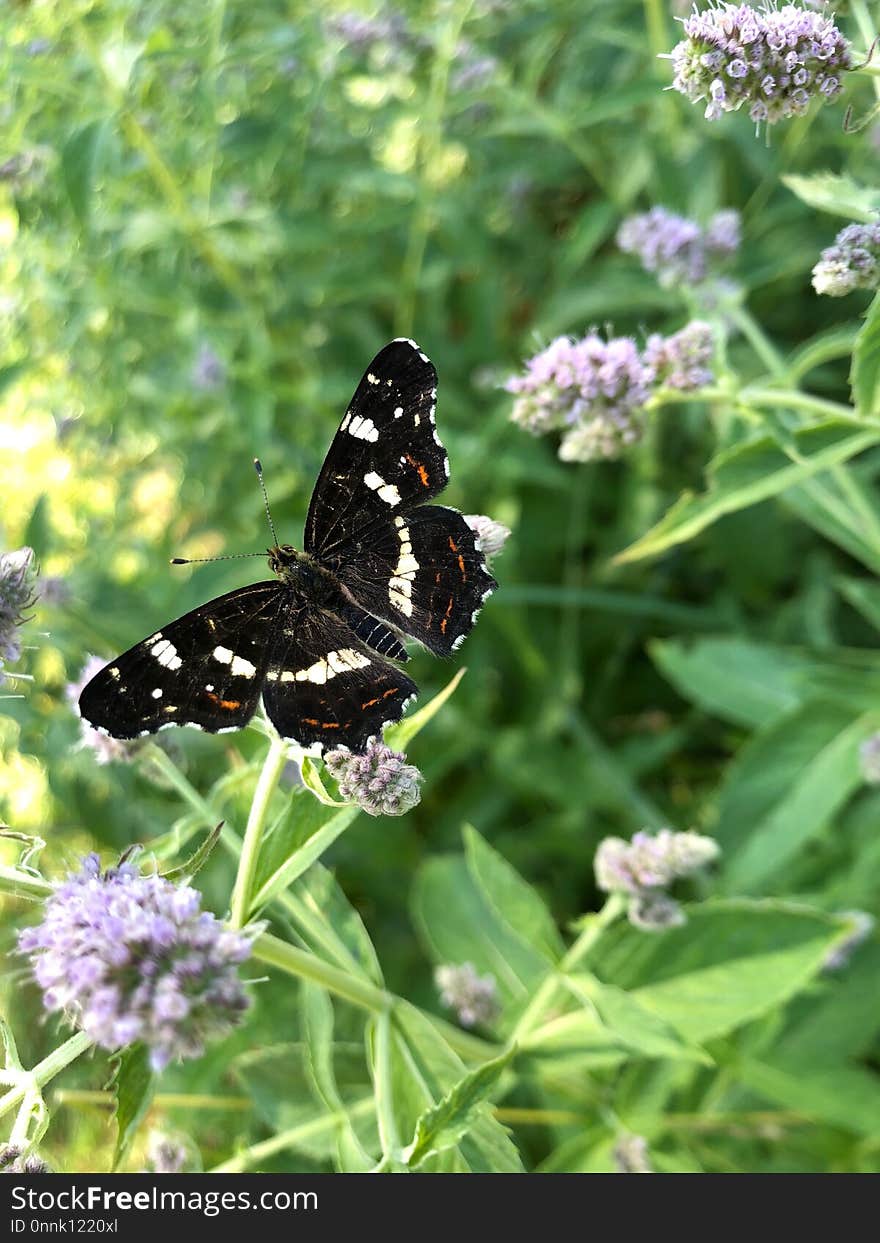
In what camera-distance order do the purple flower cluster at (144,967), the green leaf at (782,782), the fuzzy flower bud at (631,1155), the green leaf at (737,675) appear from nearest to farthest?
the purple flower cluster at (144,967)
the fuzzy flower bud at (631,1155)
the green leaf at (782,782)
the green leaf at (737,675)

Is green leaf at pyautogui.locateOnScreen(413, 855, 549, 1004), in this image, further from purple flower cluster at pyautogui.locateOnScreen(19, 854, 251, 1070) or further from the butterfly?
purple flower cluster at pyautogui.locateOnScreen(19, 854, 251, 1070)

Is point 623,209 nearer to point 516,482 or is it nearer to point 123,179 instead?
point 516,482

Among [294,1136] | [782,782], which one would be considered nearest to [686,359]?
[782,782]

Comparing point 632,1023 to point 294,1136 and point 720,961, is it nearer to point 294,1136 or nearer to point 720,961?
point 720,961

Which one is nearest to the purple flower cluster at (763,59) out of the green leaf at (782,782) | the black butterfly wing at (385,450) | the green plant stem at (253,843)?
→ the black butterfly wing at (385,450)

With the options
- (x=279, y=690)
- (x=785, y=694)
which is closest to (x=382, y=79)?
(x=785, y=694)

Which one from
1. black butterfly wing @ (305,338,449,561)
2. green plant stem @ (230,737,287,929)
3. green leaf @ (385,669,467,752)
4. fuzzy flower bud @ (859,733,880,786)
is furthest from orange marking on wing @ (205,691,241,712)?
fuzzy flower bud @ (859,733,880,786)

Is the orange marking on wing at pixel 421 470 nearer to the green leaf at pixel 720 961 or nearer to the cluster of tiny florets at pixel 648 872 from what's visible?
the cluster of tiny florets at pixel 648 872
